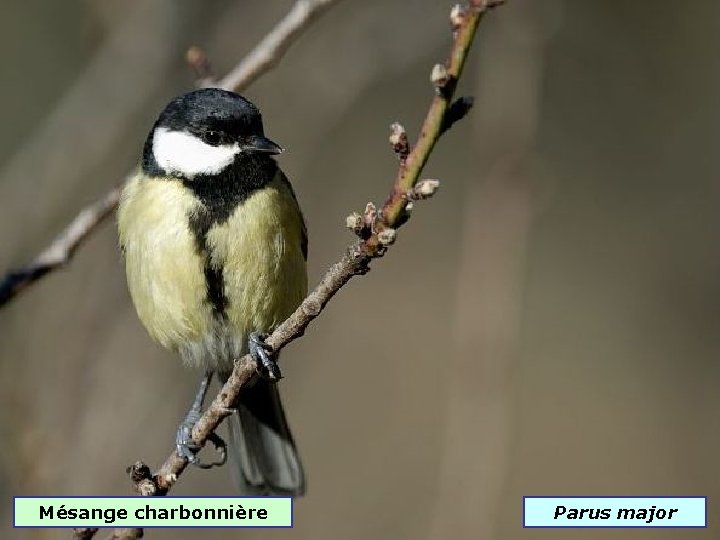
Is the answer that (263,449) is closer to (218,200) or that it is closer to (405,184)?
(218,200)

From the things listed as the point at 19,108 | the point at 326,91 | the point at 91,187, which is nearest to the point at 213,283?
the point at 326,91

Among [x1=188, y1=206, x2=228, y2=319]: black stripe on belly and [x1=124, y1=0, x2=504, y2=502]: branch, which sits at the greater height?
[x1=188, y1=206, x2=228, y2=319]: black stripe on belly

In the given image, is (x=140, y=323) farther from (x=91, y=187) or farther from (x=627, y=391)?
(x=627, y=391)

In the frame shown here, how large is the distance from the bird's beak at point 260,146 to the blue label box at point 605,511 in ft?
4.04

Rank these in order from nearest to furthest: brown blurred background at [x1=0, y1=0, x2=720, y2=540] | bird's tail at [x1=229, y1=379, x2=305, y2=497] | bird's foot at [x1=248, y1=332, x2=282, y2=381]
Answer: bird's foot at [x1=248, y1=332, x2=282, y2=381] → brown blurred background at [x1=0, y1=0, x2=720, y2=540] → bird's tail at [x1=229, y1=379, x2=305, y2=497]

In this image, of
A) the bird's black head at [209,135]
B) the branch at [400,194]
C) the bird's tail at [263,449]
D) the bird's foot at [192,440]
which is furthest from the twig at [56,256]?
the bird's tail at [263,449]

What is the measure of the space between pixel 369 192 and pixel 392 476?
92.4 inches

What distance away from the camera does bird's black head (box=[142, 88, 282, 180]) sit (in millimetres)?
2885

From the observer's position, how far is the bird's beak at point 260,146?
286cm

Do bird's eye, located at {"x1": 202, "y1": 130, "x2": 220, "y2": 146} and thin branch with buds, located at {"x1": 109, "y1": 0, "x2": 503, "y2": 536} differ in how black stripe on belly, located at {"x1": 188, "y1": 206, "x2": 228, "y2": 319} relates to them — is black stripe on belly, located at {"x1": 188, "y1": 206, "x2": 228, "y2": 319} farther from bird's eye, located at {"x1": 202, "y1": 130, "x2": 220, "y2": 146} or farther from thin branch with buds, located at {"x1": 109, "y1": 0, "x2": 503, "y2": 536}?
thin branch with buds, located at {"x1": 109, "y1": 0, "x2": 503, "y2": 536}

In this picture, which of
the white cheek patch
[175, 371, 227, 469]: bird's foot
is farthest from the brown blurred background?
the white cheek patch

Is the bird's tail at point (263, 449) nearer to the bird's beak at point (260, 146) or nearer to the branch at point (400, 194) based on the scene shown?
the bird's beak at point (260, 146)

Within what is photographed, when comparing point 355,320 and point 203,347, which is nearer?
point 203,347

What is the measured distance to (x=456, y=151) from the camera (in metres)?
7.45
